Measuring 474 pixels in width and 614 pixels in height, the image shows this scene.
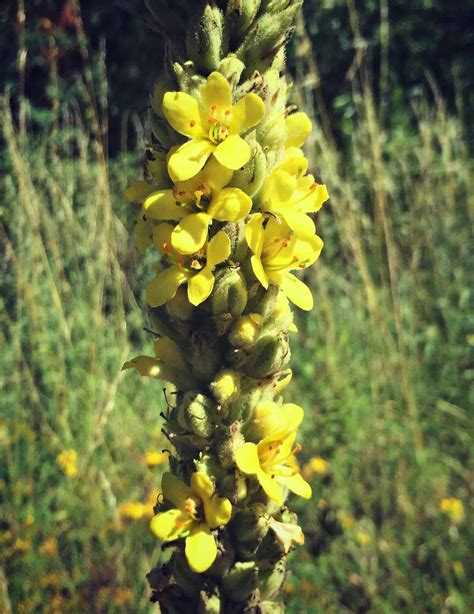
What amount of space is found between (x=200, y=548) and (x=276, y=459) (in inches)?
7.3

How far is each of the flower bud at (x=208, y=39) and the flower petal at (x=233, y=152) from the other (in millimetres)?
143

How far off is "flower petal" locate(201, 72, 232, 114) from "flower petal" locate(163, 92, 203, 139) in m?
0.02

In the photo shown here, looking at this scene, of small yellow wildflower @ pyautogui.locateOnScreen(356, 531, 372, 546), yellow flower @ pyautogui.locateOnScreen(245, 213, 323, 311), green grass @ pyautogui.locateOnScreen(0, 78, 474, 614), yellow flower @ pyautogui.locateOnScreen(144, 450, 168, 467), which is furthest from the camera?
yellow flower @ pyautogui.locateOnScreen(144, 450, 168, 467)

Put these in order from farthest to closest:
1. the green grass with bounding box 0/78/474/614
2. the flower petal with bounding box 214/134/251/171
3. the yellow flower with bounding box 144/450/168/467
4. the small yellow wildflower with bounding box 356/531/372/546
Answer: the yellow flower with bounding box 144/450/168/467 → the small yellow wildflower with bounding box 356/531/372/546 → the green grass with bounding box 0/78/474/614 → the flower petal with bounding box 214/134/251/171

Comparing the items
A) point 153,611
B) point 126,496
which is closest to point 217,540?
point 153,611

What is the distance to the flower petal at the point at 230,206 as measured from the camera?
1030 millimetres

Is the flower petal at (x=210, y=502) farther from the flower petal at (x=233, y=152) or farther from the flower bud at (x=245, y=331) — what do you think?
the flower petal at (x=233, y=152)

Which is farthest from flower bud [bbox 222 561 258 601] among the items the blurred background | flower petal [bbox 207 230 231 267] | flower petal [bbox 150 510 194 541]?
the blurred background

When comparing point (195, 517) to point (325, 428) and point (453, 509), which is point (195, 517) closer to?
point (453, 509)

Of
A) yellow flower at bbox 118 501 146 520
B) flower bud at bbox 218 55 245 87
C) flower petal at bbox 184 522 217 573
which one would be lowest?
yellow flower at bbox 118 501 146 520

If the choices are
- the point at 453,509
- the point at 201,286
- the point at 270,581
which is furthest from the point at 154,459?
the point at 201,286

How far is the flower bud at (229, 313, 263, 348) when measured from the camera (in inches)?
42.9

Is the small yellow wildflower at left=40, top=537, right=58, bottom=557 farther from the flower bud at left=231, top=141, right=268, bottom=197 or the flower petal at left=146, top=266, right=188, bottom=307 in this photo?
the flower bud at left=231, top=141, right=268, bottom=197

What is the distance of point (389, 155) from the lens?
623 cm
